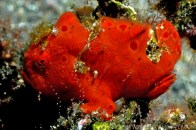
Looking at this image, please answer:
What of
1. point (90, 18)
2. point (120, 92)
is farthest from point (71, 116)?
point (90, 18)

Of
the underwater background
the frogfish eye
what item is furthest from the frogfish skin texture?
the underwater background

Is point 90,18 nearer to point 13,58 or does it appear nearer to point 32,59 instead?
point 32,59

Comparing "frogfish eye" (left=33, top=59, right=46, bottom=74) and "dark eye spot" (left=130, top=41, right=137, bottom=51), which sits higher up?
"frogfish eye" (left=33, top=59, right=46, bottom=74)

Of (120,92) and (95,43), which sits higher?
(95,43)

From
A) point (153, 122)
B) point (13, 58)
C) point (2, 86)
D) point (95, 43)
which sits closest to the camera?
point (95, 43)

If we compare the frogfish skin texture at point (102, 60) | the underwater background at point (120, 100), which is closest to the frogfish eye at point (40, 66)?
the frogfish skin texture at point (102, 60)

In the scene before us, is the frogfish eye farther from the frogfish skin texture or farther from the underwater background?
the underwater background
